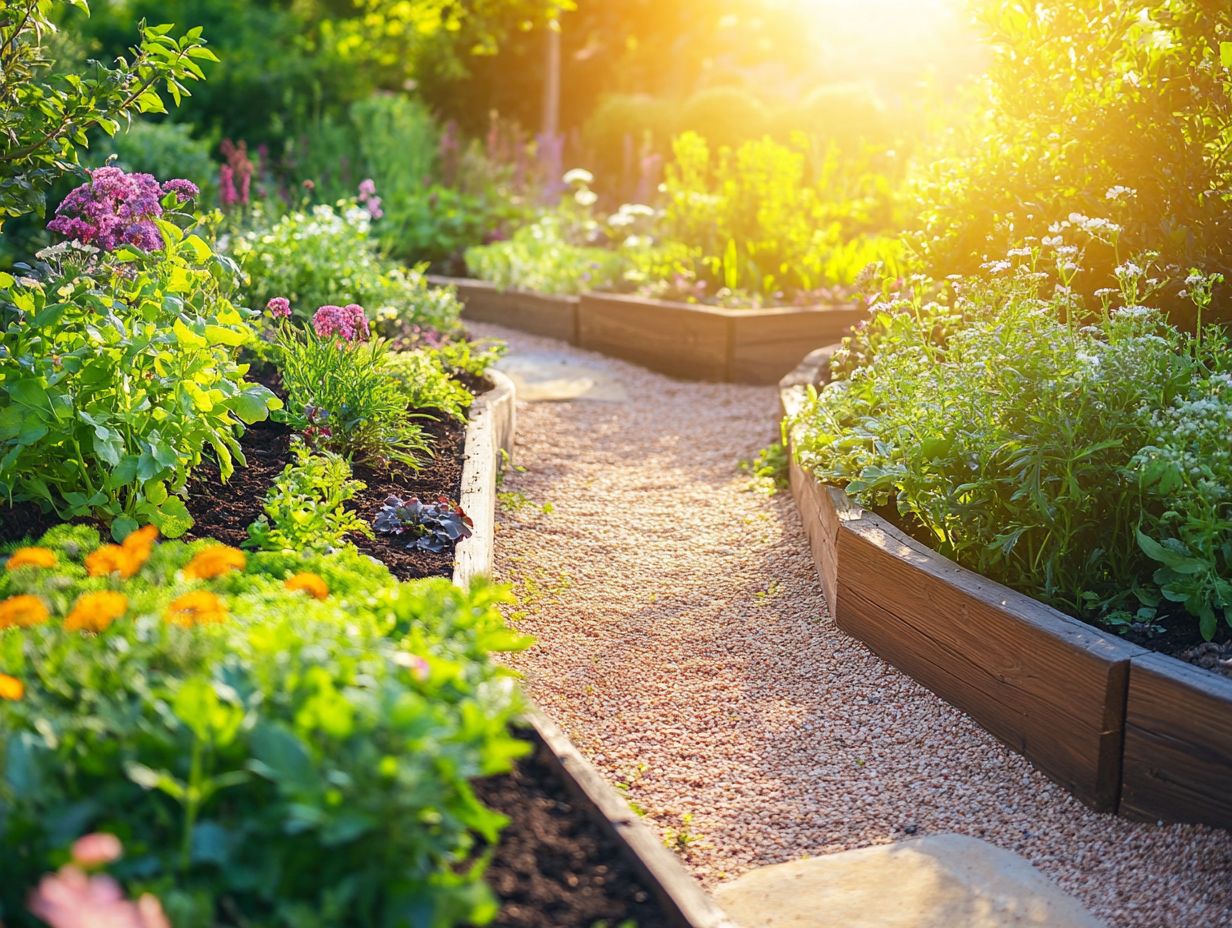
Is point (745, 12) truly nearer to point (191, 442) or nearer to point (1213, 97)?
point (1213, 97)

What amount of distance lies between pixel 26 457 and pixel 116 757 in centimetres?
169

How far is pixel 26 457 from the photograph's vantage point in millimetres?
3031

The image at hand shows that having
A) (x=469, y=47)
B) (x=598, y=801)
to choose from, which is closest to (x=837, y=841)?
(x=598, y=801)

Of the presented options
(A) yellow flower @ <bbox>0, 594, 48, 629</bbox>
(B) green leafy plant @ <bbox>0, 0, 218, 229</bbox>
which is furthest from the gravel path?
(B) green leafy plant @ <bbox>0, 0, 218, 229</bbox>

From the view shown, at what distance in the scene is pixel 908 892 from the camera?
7.94ft

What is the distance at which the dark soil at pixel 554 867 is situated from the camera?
1.83m

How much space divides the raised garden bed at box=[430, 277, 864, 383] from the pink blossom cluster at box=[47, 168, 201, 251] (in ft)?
13.2

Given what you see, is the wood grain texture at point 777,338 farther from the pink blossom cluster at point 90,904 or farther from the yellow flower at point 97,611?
the pink blossom cluster at point 90,904

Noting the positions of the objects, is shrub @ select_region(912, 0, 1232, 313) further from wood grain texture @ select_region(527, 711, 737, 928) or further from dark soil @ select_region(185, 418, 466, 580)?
wood grain texture @ select_region(527, 711, 737, 928)

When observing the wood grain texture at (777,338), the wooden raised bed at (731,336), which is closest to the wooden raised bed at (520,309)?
the wooden raised bed at (731,336)

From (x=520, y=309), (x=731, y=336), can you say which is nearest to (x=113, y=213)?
(x=731, y=336)

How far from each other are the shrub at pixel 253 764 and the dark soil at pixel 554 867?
108 mm

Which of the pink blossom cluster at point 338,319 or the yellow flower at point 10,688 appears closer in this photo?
the yellow flower at point 10,688

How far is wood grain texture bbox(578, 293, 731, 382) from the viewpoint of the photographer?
7.00 metres
